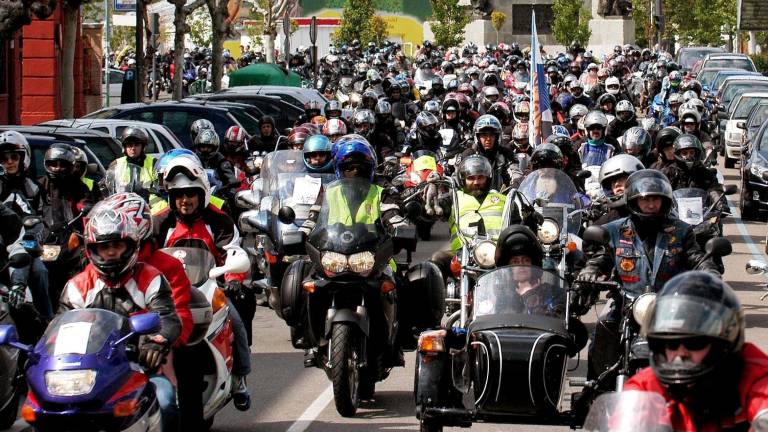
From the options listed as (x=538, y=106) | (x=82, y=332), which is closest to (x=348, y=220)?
(x=82, y=332)

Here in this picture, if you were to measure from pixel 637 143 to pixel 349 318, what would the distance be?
756cm

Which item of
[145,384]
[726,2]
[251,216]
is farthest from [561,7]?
[145,384]

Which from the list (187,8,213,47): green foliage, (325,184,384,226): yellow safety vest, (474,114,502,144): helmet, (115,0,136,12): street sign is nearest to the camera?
(325,184,384,226): yellow safety vest

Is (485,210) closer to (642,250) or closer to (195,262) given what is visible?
(642,250)

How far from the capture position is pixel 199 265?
924 cm

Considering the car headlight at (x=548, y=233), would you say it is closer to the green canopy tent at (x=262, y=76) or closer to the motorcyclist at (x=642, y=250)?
the motorcyclist at (x=642, y=250)

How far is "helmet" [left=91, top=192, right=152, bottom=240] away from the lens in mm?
7648

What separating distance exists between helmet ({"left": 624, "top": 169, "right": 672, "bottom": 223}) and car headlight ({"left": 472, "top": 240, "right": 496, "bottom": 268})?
790mm

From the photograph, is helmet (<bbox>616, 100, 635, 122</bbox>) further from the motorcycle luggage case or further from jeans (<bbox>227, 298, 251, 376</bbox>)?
the motorcycle luggage case

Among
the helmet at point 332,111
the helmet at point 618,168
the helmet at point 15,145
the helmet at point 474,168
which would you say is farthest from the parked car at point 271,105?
the helmet at point 474,168

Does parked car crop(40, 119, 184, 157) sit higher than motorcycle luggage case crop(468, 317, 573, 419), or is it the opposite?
parked car crop(40, 119, 184, 157)


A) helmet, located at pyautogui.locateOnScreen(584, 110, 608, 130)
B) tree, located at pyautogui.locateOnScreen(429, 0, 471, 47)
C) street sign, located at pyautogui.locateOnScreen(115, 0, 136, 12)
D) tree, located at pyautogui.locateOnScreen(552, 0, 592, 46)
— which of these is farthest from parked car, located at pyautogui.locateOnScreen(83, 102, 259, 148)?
tree, located at pyautogui.locateOnScreen(552, 0, 592, 46)

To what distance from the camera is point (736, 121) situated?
32562mm

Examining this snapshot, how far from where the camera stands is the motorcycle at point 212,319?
8656 millimetres
